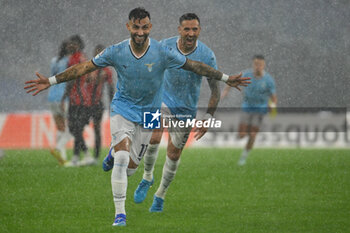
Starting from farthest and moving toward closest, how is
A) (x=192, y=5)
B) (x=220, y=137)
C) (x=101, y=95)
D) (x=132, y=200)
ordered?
(x=192, y=5), (x=220, y=137), (x=101, y=95), (x=132, y=200)

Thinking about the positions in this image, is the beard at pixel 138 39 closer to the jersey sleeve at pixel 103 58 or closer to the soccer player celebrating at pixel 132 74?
the soccer player celebrating at pixel 132 74

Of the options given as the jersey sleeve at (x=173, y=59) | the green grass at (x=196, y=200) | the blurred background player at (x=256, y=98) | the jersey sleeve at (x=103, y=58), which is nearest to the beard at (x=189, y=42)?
the jersey sleeve at (x=173, y=59)

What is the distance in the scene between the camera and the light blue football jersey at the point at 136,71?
6.22 metres

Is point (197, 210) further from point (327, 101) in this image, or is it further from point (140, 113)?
point (327, 101)

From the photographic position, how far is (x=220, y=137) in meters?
20.2

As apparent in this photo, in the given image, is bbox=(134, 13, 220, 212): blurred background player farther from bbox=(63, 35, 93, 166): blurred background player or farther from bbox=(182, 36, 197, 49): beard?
bbox=(63, 35, 93, 166): blurred background player

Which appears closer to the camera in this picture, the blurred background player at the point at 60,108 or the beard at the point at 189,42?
the beard at the point at 189,42

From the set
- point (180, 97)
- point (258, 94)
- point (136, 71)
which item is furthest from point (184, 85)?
point (258, 94)

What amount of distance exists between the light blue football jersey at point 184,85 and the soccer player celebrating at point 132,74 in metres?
0.77

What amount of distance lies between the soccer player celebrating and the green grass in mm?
719

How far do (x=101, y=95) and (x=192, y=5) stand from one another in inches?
732

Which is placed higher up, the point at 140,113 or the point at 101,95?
the point at 101,95

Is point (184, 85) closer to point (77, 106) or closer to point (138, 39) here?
point (138, 39)

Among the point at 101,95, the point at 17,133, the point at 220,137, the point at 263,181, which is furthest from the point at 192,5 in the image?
the point at 263,181
